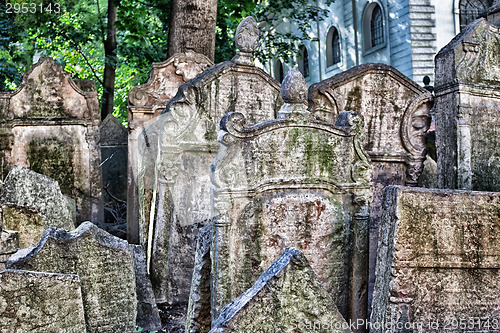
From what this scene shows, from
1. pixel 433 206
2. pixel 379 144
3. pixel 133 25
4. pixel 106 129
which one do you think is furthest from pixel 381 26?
pixel 433 206

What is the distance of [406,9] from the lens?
1745cm

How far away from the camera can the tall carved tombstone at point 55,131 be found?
26.2 feet

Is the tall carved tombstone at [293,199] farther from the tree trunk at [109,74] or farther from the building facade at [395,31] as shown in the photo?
the building facade at [395,31]

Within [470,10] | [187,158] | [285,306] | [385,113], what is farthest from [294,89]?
[470,10]

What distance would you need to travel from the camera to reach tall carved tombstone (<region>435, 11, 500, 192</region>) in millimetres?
6305

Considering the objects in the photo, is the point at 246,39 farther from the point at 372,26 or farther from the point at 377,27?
the point at 372,26

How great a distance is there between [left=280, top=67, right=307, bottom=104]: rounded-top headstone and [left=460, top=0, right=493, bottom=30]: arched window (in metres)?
14.3

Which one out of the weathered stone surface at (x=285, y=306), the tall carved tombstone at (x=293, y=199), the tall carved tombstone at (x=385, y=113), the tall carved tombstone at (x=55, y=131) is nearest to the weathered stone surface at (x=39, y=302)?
the weathered stone surface at (x=285, y=306)

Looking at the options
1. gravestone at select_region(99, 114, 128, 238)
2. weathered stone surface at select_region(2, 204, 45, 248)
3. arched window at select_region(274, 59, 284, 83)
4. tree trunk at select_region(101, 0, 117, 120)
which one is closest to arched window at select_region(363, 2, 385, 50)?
arched window at select_region(274, 59, 284, 83)

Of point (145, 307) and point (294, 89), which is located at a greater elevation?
point (294, 89)

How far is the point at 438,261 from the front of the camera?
376 centimetres

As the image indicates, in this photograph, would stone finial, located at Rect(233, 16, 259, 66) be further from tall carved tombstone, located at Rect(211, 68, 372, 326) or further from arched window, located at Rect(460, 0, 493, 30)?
arched window, located at Rect(460, 0, 493, 30)

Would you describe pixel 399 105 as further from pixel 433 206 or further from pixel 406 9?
pixel 406 9

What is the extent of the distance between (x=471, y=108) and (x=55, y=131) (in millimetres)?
5480
